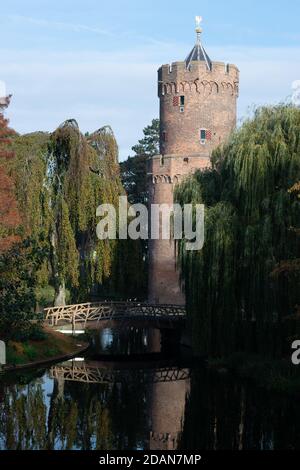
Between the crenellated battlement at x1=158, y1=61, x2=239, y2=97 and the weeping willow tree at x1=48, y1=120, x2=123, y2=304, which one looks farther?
the crenellated battlement at x1=158, y1=61, x2=239, y2=97

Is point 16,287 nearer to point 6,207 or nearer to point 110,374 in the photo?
point 6,207

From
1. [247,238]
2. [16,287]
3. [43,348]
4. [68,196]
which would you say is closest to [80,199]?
[68,196]

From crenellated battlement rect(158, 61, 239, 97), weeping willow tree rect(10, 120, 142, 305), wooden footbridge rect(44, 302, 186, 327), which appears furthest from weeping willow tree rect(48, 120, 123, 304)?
crenellated battlement rect(158, 61, 239, 97)

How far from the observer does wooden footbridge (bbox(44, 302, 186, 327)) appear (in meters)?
24.9

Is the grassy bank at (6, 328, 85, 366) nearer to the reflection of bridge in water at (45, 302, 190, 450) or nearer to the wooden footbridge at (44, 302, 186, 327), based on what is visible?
the reflection of bridge in water at (45, 302, 190, 450)

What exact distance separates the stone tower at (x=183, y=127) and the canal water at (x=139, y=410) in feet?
28.8

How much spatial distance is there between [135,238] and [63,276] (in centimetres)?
414

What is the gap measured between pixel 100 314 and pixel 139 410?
9.25 m

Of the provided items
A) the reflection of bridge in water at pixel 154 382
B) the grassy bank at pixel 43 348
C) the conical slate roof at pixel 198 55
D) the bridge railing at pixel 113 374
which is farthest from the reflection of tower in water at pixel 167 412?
the conical slate roof at pixel 198 55

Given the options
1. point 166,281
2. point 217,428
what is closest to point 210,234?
point 217,428

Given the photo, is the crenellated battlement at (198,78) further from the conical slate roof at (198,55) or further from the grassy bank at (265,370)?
the grassy bank at (265,370)

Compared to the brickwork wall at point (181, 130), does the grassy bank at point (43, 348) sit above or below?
below

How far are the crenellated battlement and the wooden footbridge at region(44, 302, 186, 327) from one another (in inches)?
412

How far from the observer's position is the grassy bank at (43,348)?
20.5 metres
